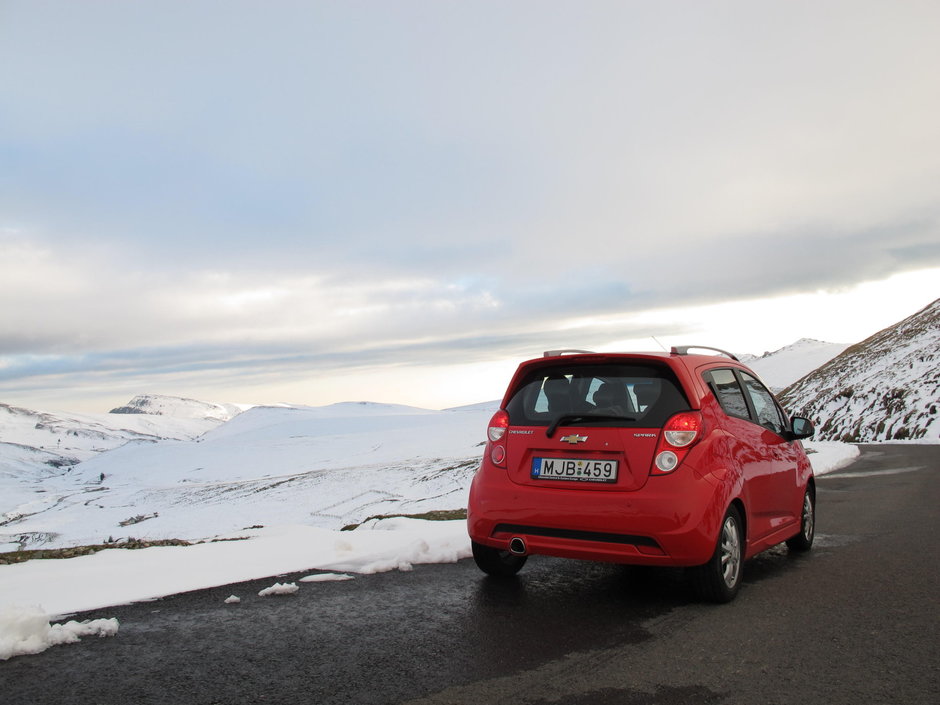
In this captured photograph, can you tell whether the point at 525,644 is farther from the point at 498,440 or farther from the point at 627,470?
the point at 498,440

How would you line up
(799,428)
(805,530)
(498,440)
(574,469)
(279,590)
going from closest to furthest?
(574,469)
(279,590)
(498,440)
(799,428)
(805,530)

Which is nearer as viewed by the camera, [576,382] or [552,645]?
[552,645]

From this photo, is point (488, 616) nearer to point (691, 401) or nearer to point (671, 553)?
point (671, 553)

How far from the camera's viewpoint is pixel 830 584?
19.4 feet

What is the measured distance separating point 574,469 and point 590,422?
362 mm

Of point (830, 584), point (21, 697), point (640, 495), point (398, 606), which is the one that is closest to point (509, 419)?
point (640, 495)

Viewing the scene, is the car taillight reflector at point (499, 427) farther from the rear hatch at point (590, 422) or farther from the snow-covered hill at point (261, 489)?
the snow-covered hill at point (261, 489)

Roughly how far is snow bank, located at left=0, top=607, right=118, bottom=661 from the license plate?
2.97 m

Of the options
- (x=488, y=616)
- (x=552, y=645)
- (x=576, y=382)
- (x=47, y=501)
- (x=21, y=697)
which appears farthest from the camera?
(x=47, y=501)

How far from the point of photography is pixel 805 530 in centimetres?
743

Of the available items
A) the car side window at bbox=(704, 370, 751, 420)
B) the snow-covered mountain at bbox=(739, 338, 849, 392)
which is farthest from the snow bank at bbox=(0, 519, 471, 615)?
the snow-covered mountain at bbox=(739, 338, 849, 392)

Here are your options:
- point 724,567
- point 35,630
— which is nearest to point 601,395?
point 724,567

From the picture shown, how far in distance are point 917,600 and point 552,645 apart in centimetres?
284

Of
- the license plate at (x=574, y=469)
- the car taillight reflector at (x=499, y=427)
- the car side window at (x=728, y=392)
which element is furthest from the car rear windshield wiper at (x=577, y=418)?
the car side window at (x=728, y=392)
